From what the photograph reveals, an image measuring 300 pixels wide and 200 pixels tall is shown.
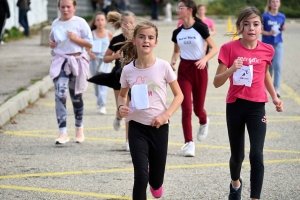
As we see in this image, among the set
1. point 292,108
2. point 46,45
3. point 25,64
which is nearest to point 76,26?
point 292,108

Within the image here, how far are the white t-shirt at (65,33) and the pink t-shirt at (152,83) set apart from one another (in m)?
3.47

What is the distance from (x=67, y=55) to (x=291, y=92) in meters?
6.29

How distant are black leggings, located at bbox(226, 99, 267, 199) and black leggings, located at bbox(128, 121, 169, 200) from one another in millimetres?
642

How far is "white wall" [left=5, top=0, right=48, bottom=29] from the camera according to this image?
87.3 feet

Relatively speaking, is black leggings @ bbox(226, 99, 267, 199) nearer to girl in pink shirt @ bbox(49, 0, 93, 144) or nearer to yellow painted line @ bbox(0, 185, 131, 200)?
yellow painted line @ bbox(0, 185, 131, 200)

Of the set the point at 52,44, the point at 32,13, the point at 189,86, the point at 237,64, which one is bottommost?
the point at 32,13

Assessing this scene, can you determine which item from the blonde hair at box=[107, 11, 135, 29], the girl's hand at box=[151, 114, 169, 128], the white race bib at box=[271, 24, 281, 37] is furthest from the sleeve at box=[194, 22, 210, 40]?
the white race bib at box=[271, 24, 281, 37]

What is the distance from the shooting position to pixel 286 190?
7.05 meters

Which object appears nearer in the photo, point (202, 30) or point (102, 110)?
point (202, 30)

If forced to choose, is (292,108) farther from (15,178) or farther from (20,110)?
(15,178)

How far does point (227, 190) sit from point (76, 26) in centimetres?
344

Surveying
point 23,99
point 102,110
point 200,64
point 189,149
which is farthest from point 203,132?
point 23,99

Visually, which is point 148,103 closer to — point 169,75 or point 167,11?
point 169,75

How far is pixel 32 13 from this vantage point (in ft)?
102
